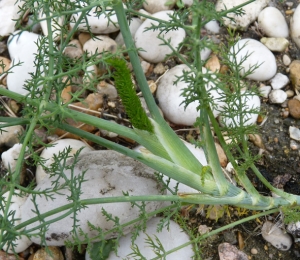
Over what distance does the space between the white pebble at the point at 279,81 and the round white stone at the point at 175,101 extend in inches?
10.2

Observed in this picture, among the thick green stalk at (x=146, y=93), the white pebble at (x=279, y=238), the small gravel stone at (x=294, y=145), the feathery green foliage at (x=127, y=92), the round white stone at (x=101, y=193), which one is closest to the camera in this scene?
the feathery green foliage at (x=127, y=92)

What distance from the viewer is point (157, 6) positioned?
1904mm

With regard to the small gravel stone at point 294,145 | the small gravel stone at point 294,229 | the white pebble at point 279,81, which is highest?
the white pebble at point 279,81

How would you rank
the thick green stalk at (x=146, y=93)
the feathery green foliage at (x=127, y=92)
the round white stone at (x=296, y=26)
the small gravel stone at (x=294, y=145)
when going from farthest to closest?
1. the round white stone at (x=296, y=26)
2. the small gravel stone at (x=294, y=145)
3. the thick green stalk at (x=146, y=93)
4. the feathery green foliage at (x=127, y=92)

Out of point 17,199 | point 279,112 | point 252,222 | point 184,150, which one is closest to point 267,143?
point 279,112

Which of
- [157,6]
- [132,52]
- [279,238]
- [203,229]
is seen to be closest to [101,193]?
[203,229]

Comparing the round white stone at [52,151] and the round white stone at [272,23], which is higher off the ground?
the round white stone at [272,23]

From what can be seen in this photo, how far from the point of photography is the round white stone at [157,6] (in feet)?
6.22

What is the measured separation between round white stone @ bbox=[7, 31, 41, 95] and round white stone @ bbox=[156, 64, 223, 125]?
51 centimetres

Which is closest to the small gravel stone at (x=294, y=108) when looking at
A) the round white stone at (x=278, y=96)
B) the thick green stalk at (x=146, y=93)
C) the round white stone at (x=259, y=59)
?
the round white stone at (x=278, y=96)

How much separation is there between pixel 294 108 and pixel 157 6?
703 millimetres

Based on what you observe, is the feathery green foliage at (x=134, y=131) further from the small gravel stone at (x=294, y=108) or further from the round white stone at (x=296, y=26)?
the round white stone at (x=296, y=26)

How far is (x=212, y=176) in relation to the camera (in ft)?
4.20

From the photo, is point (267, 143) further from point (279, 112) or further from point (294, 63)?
point (294, 63)
